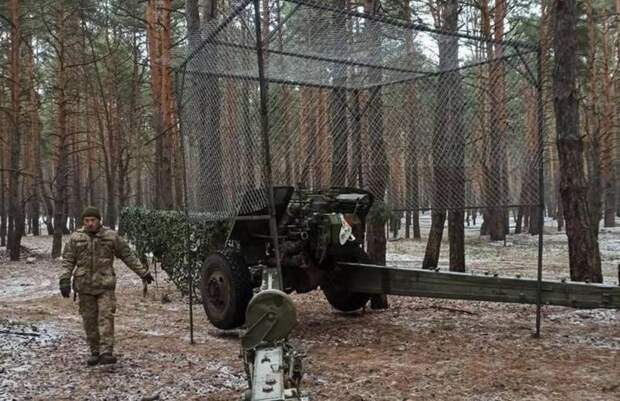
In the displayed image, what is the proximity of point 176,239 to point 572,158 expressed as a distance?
7.01 m

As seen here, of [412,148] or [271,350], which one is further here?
[412,148]

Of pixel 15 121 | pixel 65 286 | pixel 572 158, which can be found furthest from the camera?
pixel 15 121

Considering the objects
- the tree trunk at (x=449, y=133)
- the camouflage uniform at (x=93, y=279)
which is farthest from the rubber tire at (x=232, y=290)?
the tree trunk at (x=449, y=133)

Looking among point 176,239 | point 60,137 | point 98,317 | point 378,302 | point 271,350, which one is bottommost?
point 378,302

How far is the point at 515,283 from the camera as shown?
6.78 meters

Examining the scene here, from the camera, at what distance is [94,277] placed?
687 centimetres

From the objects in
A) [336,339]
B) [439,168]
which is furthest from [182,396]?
[439,168]

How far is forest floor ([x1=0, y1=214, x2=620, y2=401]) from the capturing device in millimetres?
5543

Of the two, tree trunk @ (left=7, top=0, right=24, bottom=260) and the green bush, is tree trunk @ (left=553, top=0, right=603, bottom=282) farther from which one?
tree trunk @ (left=7, top=0, right=24, bottom=260)

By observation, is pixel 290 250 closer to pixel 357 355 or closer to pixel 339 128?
pixel 357 355

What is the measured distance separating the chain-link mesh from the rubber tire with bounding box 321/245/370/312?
98 cm

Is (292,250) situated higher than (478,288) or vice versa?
(292,250)

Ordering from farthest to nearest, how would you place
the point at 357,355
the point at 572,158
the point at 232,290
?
the point at 572,158 → the point at 232,290 → the point at 357,355

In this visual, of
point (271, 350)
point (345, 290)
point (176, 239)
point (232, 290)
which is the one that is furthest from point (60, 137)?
point (271, 350)
